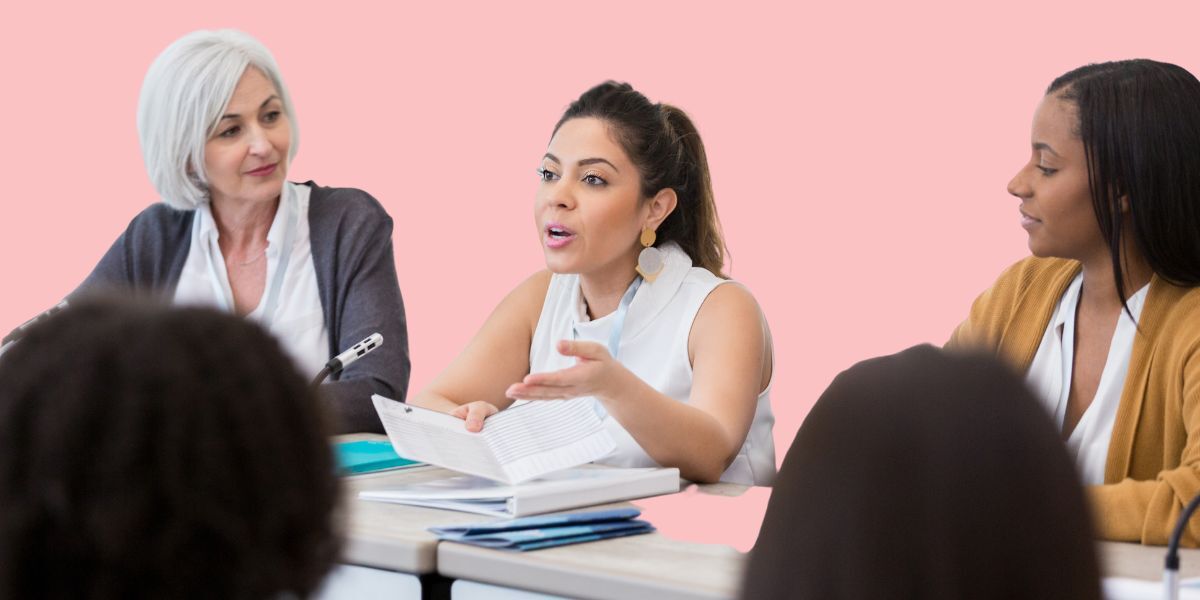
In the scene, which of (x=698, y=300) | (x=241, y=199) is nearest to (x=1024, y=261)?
(x=698, y=300)

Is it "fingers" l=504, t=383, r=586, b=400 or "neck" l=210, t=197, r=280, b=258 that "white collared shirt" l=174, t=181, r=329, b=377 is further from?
"fingers" l=504, t=383, r=586, b=400

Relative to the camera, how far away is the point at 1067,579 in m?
0.60

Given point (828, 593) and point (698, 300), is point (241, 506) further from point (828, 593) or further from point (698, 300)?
point (698, 300)

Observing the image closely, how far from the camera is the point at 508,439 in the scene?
2393 mm

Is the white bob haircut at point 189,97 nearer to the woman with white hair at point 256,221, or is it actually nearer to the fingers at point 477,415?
the woman with white hair at point 256,221

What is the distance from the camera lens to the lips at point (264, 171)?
352 centimetres

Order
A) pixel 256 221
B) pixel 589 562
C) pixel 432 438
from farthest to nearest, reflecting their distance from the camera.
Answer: pixel 256 221 < pixel 432 438 < pixel 589 562

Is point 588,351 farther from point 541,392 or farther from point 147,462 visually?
point 147,462

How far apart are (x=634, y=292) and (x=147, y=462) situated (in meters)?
2.45

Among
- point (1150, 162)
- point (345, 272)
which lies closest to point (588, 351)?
point (1150, 162)

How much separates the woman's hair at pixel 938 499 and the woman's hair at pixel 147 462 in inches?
9.6

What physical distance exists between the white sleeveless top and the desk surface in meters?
0.84

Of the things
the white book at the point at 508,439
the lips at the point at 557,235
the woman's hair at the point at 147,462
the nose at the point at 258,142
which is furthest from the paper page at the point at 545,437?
the woman's hair at the point at 147,462

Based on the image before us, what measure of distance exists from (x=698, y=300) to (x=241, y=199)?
52.9 inches
